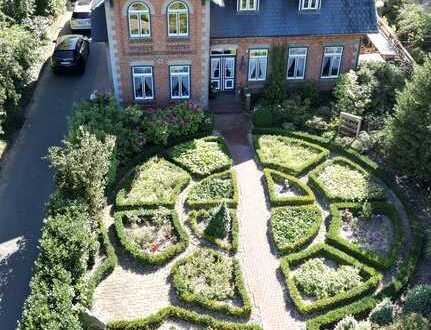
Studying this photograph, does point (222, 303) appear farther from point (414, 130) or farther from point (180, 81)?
point (180, 81)

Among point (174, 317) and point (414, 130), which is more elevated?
point (414, 130)

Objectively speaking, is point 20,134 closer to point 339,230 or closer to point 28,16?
point 28,16

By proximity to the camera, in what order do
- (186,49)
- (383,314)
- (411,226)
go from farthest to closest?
(186,49), (411,226), (383,314)

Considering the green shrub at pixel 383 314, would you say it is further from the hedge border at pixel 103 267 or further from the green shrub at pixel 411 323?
the hedge border at pixel 103 267

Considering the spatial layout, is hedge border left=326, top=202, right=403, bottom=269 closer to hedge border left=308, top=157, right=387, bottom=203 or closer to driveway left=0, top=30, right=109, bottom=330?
hedge border left=308, top=157, right=387, bottom=203

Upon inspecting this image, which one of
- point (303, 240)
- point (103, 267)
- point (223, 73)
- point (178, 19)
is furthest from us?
point (223, 73)

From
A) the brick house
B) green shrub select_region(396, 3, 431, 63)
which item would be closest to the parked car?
the brick house

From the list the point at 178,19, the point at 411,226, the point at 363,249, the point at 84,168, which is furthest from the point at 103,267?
the point at 411,226
